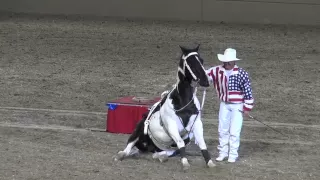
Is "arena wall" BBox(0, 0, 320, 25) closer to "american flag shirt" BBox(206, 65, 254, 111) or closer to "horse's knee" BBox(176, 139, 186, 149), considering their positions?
"american flag shirt" BBox(206, 65, 254, 111)

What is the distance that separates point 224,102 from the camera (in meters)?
9.14

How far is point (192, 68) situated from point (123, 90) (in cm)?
619

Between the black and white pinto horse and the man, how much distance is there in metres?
0.37

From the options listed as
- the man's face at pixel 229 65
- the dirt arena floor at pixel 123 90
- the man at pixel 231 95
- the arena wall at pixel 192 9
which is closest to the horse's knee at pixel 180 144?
the dirt arena floor at pixel 123 90

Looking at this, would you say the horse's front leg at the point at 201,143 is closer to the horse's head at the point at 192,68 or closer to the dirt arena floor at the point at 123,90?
the dirt arena floor at the point at 123,90

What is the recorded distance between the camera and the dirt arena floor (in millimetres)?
8969

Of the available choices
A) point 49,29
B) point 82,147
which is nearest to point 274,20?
point 49,29

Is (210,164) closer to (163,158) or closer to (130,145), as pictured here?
(163,158)

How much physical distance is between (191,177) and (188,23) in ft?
50.6

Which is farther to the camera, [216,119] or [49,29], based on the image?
[49,29]

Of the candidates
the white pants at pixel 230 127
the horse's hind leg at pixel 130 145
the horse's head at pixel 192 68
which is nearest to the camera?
the horse's head at pixel 192 68

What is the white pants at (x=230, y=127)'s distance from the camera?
908 cm

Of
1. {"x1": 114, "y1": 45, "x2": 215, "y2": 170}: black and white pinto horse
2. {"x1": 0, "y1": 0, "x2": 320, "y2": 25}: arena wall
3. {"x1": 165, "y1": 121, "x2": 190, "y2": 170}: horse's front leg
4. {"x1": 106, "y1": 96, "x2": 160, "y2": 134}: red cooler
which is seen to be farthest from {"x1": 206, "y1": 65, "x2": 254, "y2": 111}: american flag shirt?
{"x1": 0, "y1": 0, "x2": 320, "y2": 25}: arena wall

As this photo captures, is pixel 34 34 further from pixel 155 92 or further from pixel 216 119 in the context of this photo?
pixel 216 119
